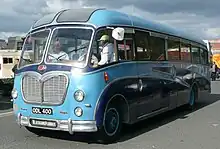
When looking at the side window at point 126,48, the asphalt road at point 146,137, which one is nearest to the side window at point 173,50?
the asphalt road at point 146,137

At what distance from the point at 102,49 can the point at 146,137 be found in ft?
7.84

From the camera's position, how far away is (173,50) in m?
12.3

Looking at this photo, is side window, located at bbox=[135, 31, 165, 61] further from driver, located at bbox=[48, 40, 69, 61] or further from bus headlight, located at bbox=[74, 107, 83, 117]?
bus headlight, located at bbox=[74, 107, 83, 117]

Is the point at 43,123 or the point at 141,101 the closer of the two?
the point at 43,123

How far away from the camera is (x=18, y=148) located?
7.68 meters

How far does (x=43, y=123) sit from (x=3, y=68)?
177ft

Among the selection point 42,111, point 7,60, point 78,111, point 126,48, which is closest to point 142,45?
point 126,48

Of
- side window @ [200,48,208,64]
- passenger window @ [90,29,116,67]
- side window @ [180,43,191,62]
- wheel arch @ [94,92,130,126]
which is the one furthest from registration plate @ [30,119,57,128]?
side window @ [200,48,208,64]

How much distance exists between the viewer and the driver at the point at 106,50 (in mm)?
8065

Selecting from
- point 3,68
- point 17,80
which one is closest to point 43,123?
point 17,80

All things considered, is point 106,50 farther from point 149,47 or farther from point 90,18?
point 149,47

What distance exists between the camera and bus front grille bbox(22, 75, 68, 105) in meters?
7.73

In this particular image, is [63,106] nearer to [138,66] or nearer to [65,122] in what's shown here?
[65,122]

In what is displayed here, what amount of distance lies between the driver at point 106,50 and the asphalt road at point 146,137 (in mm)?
1777
